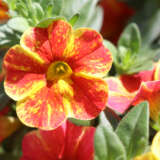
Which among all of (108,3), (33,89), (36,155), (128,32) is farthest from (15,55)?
(108,3)

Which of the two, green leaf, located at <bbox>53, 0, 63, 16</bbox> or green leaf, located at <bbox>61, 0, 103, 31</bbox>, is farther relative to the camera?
green leaf, located at <bbox>61, 0, 103, 31</bbox>

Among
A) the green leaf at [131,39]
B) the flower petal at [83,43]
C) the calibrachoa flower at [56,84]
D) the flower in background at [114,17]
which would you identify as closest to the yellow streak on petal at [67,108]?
the calibrachoa flower at [56,84]

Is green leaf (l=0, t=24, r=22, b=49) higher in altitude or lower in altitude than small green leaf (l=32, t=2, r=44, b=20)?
lower

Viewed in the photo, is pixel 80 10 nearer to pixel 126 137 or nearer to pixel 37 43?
pixel 37 43

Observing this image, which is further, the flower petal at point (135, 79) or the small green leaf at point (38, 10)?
the flower petal at point (135, 79)

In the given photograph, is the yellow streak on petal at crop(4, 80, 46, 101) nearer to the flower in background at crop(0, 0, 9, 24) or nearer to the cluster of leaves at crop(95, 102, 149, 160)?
the cluster of leaves at crop(95, 102, 149, 160)

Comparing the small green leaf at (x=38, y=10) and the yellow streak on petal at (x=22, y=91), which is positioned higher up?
the small green leaf at (x=38, y=10)

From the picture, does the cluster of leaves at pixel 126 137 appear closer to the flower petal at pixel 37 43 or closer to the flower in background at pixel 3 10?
the flower petal at pixel 37 43

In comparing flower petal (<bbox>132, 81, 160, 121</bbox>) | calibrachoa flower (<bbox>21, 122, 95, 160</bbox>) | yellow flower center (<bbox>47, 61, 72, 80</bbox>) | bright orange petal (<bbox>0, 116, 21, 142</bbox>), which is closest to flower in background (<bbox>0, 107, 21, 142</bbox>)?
bright orange petal (<bbox>0, 116, 21, 142</bbox>)
